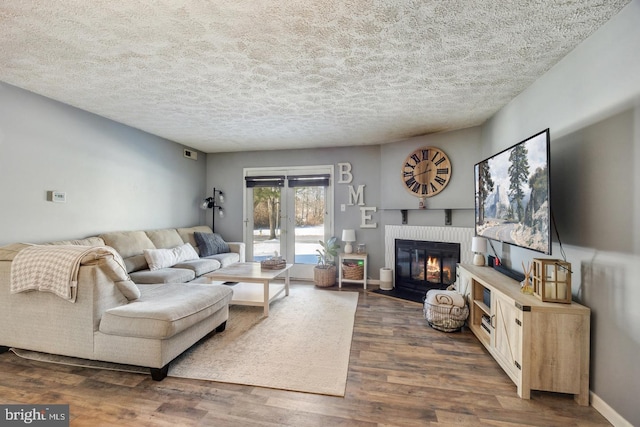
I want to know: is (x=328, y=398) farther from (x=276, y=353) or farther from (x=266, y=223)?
(x=266, y=223)

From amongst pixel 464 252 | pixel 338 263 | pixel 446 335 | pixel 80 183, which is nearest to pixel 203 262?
pixel 80 183

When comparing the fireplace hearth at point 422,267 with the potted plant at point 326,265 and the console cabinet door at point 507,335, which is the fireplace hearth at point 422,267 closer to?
the potted plant at point 326,265

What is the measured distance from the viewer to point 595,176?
1804 millimetres

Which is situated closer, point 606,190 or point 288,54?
point 606,190

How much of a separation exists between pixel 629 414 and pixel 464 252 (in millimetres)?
2419

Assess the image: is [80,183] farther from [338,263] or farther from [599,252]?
[599,252]

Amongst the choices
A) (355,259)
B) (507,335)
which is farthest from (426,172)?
(507,335)

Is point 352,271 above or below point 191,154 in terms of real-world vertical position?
below

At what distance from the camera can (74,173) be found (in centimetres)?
318

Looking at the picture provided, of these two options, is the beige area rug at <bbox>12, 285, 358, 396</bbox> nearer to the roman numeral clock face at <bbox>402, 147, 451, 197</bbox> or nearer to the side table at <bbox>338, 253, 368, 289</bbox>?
the side table at <bbox>338, 253, 368, 289</bbox>

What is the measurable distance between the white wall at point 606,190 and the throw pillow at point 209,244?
4.37 meters

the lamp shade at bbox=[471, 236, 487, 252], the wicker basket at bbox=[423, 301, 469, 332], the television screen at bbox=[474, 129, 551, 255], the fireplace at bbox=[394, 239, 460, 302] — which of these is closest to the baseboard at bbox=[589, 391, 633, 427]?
the television screen at bbox=[474, 129, 551, 255]

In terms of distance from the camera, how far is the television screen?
193cm

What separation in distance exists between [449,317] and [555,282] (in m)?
1.12
